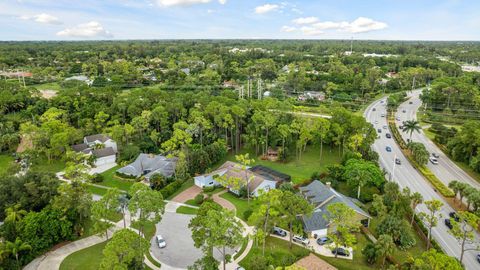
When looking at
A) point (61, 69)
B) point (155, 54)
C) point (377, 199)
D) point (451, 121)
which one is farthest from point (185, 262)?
point (155, 54)

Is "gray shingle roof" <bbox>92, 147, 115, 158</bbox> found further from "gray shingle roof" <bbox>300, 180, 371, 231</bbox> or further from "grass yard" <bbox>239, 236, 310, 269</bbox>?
"grass yard" <bbox>239, 236, 310, 269</bbox>

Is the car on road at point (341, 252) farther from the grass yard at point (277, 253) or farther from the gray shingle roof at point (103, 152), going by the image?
the gray shingle roof at point (103, 152)

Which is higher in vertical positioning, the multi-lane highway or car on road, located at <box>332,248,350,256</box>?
the multi-lane highway

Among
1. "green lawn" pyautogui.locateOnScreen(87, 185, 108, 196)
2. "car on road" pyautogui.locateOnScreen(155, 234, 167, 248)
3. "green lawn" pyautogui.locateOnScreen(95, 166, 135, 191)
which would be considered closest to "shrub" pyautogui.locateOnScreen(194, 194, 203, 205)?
"car on road" pyautogui.locateOnScreen(155, 234, 167, 248)

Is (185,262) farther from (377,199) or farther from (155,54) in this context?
(155,54)

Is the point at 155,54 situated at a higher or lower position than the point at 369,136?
higher

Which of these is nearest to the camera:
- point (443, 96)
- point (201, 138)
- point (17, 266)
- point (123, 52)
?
point (17, 266)

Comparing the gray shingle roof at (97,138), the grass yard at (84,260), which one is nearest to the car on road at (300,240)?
the grass yard at (84,260)
